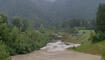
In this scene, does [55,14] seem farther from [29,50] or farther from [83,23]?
[29,50]

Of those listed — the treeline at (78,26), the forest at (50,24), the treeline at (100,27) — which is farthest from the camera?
the treeline at (78,26)

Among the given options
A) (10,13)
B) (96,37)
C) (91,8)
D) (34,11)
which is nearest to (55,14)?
(34,11)

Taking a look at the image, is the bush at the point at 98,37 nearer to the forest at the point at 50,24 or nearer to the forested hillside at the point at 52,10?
the forest at the point at 50,24

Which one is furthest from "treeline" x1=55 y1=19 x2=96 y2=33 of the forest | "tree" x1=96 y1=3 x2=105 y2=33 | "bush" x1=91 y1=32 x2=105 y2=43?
"bush" x1=91 y1=32 x2=105 y2=43

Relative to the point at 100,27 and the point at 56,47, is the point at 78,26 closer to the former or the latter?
the point at 100,27

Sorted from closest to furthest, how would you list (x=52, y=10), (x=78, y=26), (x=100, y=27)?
(x=100, y=27), (x=78, y=26), (x=52, y=10)

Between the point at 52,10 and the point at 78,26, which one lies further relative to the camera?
the point at 52,10

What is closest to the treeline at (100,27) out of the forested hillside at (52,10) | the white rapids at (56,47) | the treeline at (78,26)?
the white rapids at (56,47)

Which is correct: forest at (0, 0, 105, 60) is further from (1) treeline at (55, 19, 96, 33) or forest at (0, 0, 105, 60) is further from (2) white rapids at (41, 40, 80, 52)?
(2) white rapids at (41, 40, 80, 52)

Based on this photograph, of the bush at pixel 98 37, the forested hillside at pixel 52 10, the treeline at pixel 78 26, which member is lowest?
the bush at pixel 98 37

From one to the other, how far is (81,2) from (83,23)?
44.9 m

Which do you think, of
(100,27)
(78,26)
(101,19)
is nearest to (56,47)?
(100,27)

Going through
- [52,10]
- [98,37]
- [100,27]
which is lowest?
[98,37]

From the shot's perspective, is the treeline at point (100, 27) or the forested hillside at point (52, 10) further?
the forested hillside at point (52, 10)
